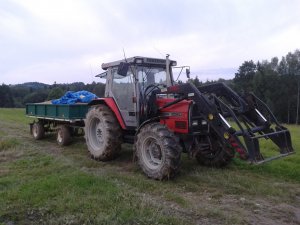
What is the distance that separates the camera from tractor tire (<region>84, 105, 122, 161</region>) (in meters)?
9.09

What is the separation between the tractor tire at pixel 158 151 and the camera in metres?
7.29

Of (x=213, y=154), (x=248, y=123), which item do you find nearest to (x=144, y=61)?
(x=213, y=154)

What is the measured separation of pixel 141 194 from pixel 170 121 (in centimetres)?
212

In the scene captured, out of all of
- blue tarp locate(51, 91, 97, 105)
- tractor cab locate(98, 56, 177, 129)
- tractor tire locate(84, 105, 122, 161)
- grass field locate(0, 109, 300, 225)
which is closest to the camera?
grass field locate(0, 109, 300, 225)

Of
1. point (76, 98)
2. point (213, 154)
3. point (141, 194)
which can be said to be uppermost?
point (76, 98)

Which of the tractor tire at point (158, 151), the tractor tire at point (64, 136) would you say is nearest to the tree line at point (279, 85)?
the tractor tire at point (64, 136)

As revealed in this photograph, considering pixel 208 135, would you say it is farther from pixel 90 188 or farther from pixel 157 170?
pixel 90 188

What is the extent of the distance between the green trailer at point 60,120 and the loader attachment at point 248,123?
194 inches

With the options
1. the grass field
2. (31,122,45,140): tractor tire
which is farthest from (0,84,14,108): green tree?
the grass field

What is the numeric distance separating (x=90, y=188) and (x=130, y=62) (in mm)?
3272

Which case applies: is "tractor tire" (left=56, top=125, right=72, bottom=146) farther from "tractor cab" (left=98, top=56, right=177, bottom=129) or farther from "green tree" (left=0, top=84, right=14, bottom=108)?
"green tree" (left=0, top=84, right=14, bottom=108)

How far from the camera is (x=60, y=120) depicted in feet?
40.5

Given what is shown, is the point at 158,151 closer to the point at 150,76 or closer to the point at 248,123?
the point at 248,123

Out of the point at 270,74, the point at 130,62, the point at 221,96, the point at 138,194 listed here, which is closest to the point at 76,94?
the point at 130,62
